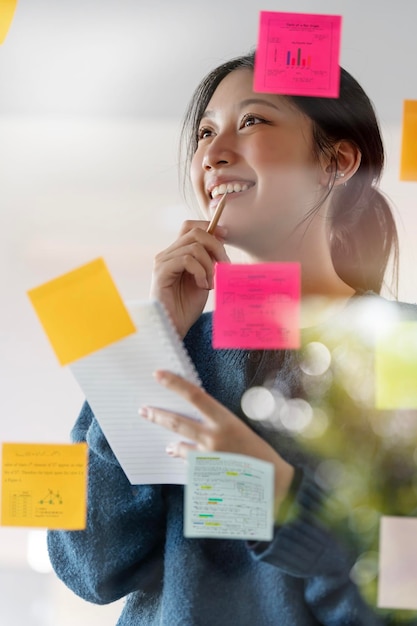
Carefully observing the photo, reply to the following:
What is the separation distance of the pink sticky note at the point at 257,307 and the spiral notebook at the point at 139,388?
0.06 metres

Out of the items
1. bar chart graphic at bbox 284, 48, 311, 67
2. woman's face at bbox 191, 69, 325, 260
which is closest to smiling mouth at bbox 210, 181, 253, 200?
woman's face at bbox 191, 69, 325, 260

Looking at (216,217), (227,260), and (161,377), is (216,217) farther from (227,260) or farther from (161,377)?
(161,377)

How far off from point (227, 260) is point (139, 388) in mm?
161

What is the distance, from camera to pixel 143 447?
0.76 metres

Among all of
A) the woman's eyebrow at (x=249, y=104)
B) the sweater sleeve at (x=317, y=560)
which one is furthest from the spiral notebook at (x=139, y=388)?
the woman's eyebrow at (x=249, y=104)

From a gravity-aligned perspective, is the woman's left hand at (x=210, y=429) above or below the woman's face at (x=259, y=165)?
below

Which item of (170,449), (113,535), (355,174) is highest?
(355,174)

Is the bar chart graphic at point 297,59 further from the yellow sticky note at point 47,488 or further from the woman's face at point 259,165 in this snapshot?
the yellow sticky note at point 47,488

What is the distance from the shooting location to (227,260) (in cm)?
79

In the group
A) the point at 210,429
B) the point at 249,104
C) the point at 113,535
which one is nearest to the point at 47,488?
the point at 113,535

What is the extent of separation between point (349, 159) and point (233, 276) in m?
0.17

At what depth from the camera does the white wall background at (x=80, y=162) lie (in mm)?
810

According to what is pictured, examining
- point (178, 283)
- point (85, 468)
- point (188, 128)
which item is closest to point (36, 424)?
point (85, 468)

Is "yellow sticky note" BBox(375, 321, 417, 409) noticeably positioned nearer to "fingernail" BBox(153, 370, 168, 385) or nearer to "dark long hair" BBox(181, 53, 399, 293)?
"dark long hair" BBox(181, 53, 399, 293)
